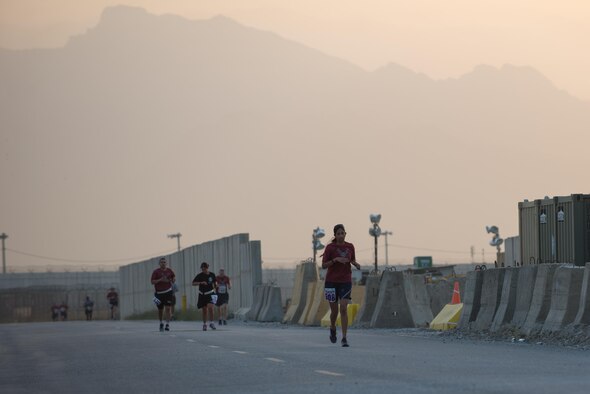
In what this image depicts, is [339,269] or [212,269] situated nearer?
[339,269]

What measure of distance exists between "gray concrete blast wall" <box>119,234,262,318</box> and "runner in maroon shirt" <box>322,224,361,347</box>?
31.1m

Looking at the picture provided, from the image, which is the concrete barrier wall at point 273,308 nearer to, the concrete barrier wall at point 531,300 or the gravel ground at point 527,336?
the gravel ground at point 527,336

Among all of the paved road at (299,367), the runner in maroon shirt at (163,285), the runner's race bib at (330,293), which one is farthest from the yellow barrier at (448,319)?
the runner in maroon shirt at (163,285)

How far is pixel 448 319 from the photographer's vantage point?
1257 inches

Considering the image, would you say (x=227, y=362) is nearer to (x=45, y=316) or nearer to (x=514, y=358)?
(x=514, y=358)

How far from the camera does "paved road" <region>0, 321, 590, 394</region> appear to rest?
14.7 m

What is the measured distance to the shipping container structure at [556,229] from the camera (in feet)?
105

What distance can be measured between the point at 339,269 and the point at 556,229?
32.8ft

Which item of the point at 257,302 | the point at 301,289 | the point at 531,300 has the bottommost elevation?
the point at 257,302

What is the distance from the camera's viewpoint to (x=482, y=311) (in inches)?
1115

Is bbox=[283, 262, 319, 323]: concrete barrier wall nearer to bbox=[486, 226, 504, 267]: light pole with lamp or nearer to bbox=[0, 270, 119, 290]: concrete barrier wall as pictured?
bbox=[486, 226, 504, 267]: light pole with lamp

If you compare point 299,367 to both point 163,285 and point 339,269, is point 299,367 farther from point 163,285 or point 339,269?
point 163,285

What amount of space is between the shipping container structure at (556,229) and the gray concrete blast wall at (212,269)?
71.5ft

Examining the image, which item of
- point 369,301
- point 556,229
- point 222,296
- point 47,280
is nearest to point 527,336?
point 556,229
